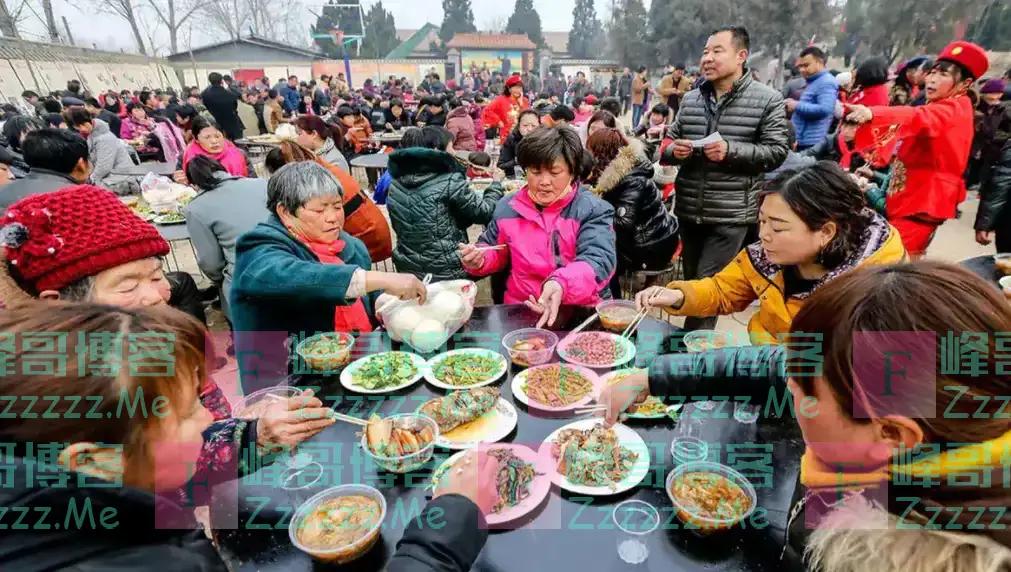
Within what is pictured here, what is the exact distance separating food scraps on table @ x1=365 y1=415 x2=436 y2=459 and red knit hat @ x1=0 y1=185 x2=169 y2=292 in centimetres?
104

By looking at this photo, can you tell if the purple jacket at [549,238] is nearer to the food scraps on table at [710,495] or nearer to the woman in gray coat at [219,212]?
the food scraps on table at [710,495]

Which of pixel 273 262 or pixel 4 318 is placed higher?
pixel 4 318

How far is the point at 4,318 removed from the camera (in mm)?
850

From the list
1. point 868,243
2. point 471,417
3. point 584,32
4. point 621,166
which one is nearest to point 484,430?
point 471,417

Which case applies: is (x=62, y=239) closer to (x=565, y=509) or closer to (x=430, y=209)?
(x=565, y=509)

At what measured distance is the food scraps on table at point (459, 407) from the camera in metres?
1.67

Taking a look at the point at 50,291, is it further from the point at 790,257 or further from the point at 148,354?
the point at 790,257

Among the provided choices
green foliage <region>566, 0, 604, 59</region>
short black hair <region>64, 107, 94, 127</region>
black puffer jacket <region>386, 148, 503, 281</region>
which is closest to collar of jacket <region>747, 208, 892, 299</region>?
black puffer jacket <region>386, 148, 503, 281</region>

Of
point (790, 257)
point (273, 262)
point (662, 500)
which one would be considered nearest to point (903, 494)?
point (662, 500)

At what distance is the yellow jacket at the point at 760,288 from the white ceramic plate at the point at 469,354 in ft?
2.82

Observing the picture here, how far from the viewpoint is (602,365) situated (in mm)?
2002

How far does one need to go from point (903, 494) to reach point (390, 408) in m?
1.48

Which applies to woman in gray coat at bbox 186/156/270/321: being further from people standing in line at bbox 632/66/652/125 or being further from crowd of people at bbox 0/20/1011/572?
people standing in line at bbox 632/66/652/125

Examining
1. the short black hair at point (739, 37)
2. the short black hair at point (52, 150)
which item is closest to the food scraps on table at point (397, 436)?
the short black hair at point (739, 37)
